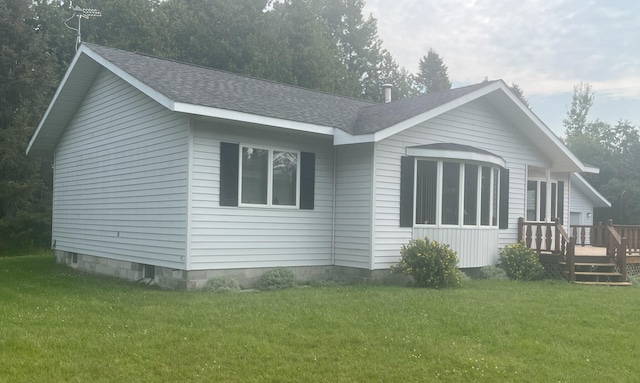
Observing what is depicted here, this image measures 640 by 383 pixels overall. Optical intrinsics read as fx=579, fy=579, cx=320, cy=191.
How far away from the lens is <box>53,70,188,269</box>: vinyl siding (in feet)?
38.0

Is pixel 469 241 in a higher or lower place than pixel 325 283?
higher

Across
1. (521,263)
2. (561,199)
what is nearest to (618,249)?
(521,263)

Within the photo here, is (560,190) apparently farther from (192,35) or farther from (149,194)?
(192,35)

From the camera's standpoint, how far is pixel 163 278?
11852 mm

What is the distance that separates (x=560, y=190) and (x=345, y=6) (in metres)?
35.5

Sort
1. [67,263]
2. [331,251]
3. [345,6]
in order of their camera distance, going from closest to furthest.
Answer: [331,251] < [67,263] < [345,6]

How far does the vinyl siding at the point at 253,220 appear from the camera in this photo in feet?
36.8

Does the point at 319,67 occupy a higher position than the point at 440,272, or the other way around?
the point at 319,67

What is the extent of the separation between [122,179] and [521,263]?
381 inches

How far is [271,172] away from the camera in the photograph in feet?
40.1

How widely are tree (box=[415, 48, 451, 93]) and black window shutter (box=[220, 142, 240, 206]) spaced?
166 feet

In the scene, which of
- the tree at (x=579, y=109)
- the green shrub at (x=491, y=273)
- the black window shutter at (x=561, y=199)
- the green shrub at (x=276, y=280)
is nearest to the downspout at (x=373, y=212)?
the green shrub at (x=276, y=280)

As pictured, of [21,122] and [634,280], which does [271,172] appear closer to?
[634,280]

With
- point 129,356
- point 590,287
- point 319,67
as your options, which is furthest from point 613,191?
point 129,356
